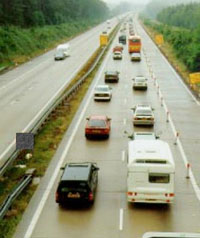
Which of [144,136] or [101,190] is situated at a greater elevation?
[144,136]

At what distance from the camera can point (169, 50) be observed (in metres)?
91.9

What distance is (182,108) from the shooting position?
4112cm

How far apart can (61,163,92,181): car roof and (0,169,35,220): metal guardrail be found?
2.12m

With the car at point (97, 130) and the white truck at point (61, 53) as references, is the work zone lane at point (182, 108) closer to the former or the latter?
the car at point (97, 130)

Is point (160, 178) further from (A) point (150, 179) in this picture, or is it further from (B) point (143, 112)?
(B) point (143, 112)

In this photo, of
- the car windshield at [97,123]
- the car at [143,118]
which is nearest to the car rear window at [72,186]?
the car windshield at [97,123]

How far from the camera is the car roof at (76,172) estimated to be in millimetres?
19700

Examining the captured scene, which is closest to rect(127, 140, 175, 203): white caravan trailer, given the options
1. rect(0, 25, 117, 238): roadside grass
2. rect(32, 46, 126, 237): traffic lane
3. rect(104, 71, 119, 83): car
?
rect(32, 46, 126, 237): traffic lane

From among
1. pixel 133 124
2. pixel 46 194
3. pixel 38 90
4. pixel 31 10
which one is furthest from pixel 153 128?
pixel 31 10

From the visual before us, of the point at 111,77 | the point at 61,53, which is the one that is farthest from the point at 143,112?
the point at 61,53

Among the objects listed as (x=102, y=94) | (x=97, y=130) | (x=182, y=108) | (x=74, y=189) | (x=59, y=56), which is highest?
(x=74, y=189)

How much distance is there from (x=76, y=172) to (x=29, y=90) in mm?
30674

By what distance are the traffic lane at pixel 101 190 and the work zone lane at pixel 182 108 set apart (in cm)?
401

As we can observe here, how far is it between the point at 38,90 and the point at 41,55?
3749cm
